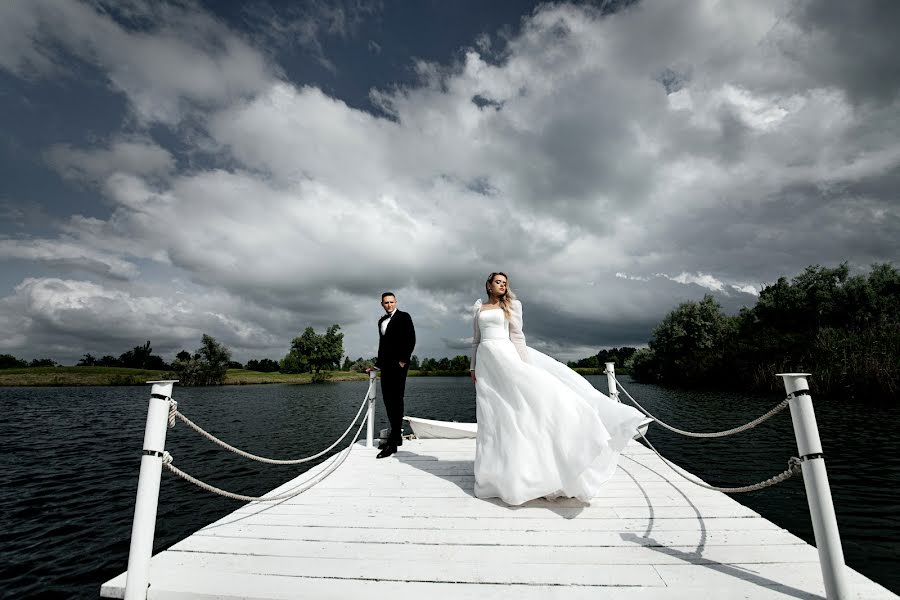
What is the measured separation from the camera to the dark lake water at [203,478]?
5266 millimetres

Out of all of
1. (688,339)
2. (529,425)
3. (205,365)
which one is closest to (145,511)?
(529,425)

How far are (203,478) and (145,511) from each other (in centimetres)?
901

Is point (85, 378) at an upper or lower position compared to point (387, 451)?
upper

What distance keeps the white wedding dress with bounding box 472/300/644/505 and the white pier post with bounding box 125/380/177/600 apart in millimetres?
2887

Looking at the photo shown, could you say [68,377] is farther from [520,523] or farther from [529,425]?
[520,523]

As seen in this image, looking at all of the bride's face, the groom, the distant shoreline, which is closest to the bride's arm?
the bride's face

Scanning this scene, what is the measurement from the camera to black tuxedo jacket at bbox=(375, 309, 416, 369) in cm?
661

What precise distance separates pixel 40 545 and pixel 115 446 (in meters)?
9.83

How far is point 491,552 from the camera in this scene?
10.4 ft

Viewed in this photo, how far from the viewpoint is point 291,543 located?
3379 millimetres

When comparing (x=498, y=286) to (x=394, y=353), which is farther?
(x=394, y=353)

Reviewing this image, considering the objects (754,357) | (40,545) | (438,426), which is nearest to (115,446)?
(40,545)

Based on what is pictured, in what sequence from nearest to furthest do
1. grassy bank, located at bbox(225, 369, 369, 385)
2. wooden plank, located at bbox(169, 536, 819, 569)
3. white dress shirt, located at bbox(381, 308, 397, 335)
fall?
1. wooden plank, located at bbox(169, 536, 819, 569)
2. white dress shirt, located at bbox(381, 308, 397, 335)
3. grassy bank, located at bbox(225, 369, 369, 385)

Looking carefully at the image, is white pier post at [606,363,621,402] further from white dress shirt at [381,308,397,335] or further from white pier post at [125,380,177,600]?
white pier post at [125,380,177,600]
